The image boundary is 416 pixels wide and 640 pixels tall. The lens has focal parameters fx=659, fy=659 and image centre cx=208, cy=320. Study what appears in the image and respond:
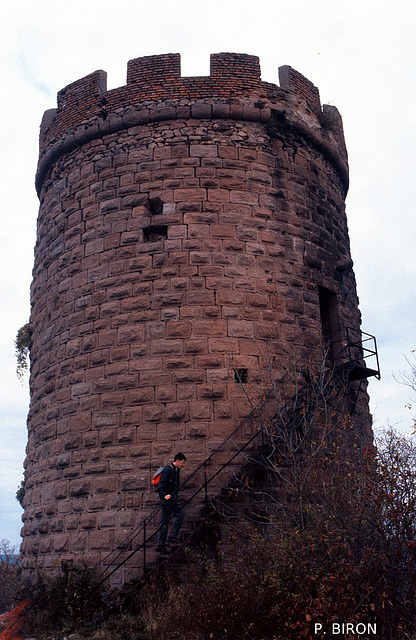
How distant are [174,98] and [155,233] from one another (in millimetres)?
2572

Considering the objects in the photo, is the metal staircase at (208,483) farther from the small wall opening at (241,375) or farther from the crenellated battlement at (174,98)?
the crenellated battlement at (174,98)

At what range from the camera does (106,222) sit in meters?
11.5

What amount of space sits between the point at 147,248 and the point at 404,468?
18.5 ft

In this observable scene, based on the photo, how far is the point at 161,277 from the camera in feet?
35.4

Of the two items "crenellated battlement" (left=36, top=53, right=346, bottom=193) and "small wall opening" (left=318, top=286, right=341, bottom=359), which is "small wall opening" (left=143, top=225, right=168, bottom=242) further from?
"small wall opening" (left=318, top=286, right=341, bottom=359)

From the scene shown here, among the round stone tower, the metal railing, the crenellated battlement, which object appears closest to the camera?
the metal railing

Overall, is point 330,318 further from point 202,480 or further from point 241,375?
point 202,480

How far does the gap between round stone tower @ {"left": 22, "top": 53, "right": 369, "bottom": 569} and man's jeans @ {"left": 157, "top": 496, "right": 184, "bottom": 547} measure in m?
0.55

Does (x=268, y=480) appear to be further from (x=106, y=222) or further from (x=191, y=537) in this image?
(x=106, y=222)

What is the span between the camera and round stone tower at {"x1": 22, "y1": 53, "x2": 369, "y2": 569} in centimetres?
1016

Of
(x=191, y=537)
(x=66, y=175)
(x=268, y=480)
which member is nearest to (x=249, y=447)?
(x=268, y=480)

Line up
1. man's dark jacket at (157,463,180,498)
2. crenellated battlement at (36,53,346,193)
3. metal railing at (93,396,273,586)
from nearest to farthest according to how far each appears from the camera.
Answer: man's dark jacket at (157,463,180,498) < metal railing at (93,396,273,586) < crenellated battlement at (36,53,346,193)

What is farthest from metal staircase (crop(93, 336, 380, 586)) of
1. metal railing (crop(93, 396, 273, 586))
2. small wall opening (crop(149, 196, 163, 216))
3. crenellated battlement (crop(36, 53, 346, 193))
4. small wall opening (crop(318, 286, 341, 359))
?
crenellated battlement (crop(36, 53, 346, 193))

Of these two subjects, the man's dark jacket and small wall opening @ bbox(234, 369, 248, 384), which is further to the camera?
small wall opening @ bbox(234, 369, 248, 384)
